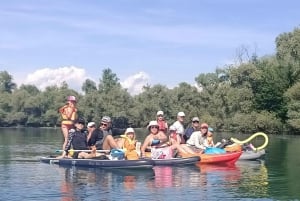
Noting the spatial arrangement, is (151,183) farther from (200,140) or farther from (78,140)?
(200,140)

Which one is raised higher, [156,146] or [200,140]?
[200,140]

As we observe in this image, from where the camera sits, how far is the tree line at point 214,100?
62906mm

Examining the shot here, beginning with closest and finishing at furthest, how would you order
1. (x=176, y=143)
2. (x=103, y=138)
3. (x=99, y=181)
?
(x=99, y=181), (x=103, y=138), (x=176, y=143)

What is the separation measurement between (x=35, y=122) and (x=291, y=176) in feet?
274

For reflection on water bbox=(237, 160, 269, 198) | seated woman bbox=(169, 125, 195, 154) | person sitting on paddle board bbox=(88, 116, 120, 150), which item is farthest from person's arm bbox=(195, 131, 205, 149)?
person sitting on paddle board bbox=(88, 116, 120, 150)

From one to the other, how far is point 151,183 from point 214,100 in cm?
5892

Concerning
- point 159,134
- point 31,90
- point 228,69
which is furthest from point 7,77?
point 159,134

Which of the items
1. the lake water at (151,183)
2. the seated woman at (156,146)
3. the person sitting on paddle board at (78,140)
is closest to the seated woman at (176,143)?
the seated woman at (156,146)

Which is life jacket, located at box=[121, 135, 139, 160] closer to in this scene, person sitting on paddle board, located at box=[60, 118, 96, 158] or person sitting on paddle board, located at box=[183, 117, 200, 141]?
person sitting on paddle board, located at box=[60, 118, 96, 158]

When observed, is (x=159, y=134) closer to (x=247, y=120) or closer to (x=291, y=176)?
(x=291, y=176)

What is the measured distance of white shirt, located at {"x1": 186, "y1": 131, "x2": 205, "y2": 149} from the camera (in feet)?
70.3

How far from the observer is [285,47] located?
75.4m

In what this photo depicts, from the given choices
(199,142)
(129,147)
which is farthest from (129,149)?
(199,142)

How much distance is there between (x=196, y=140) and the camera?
21500 millimetres
